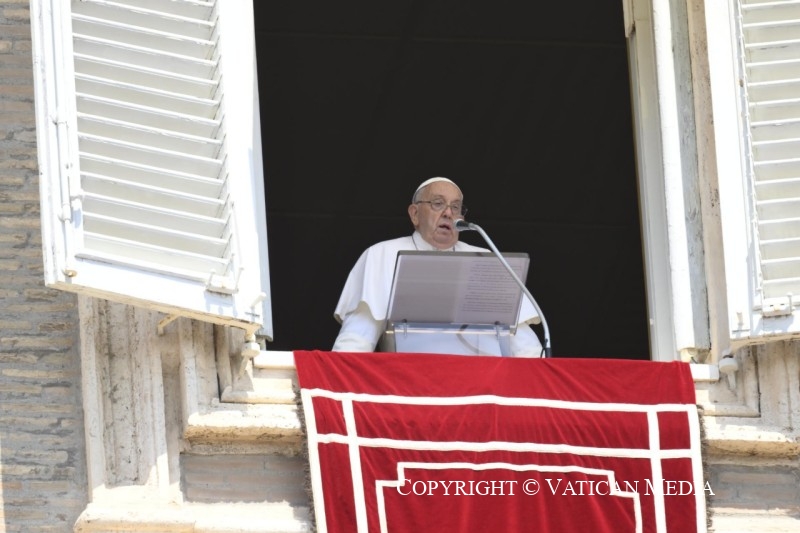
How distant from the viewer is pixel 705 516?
26.1ft

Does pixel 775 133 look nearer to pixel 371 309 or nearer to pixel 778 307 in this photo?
pixel 778 307

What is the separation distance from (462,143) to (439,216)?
7.49 ft

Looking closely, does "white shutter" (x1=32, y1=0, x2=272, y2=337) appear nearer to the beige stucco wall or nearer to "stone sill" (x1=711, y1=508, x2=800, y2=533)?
the beige stucco wall

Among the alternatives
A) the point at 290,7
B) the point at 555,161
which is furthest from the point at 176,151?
the point at 555,161

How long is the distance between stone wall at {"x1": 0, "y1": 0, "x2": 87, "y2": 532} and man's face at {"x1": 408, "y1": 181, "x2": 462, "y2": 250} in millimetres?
1723

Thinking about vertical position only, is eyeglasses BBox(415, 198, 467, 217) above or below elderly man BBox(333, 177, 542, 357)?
above

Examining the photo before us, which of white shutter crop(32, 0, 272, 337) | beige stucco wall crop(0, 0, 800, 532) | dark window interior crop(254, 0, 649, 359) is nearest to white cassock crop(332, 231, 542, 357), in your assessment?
white shutter crop(32, 0, 272, 337)

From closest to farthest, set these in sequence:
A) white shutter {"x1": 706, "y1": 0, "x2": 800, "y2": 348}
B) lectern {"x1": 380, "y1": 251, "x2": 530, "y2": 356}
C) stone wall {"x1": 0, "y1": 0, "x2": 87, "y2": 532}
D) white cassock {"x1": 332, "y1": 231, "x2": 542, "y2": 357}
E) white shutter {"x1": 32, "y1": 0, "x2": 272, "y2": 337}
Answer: white shutter {"x1": 32, "y1": 0, "x2": 272, "y2": 337} → stone wall {"x1": 0, "y1": 0, "x2": 87, "y2": 532} → white shutter {"x1": 706, "y1": 0, "x2": 800, "y2": 348} → lectern {"x1": 380, "y1": 251, "x2": 530, "y2": 356} → white cassock {"x1": 332, "y1": 231, "x2": 542, "y2": 357}

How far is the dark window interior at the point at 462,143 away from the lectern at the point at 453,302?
2794mm

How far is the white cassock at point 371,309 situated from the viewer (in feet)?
29.1

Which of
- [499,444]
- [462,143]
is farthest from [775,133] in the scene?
[462,143]

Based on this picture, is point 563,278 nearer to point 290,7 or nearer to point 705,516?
point 290,7

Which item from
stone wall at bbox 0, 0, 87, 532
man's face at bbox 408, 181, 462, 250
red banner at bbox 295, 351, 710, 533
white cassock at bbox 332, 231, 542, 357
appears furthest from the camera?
man's face at bbox 408, 181, 462, 250

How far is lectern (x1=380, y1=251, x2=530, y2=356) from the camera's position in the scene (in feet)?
A: 27.4
